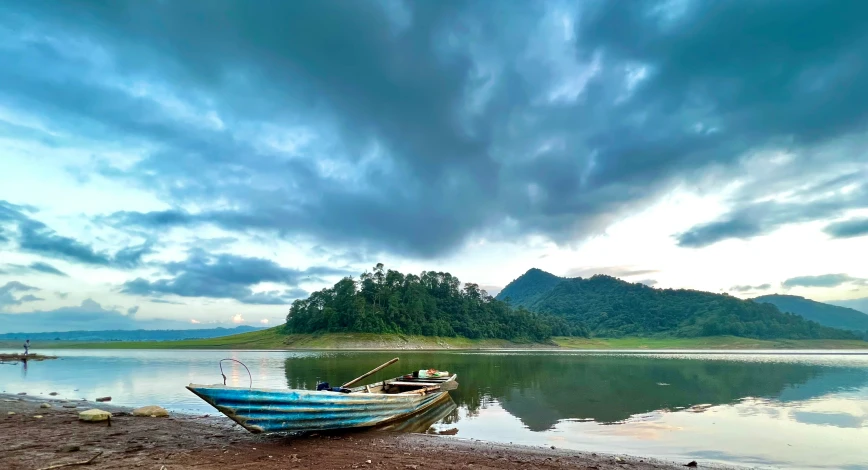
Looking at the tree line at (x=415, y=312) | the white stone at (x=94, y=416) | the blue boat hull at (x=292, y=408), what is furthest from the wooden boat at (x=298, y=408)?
the tree line at (x=415, y=312)

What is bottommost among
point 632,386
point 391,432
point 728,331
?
point 728,331

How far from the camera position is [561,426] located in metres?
18.8

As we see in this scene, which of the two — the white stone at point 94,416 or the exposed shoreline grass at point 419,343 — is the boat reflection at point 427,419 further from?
the exposed shoreline grass at point 419,343

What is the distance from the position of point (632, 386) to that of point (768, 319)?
7853 inches

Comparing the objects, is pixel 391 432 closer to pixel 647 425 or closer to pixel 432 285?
pixel 647 425

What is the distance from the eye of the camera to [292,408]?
13.0 m

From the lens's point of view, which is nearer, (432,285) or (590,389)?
(590,389)

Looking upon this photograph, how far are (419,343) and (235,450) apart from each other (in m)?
123

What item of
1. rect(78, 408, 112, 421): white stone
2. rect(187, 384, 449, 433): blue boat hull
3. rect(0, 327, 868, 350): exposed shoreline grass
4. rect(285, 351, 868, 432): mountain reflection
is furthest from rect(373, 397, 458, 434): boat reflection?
rect(0, 327, 868, 350): exposed shoreline grass

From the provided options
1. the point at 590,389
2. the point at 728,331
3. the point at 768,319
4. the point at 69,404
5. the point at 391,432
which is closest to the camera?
the point at 391,432

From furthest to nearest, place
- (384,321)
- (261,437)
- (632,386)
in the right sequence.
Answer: (384,321)
(632,386)
(261,437)

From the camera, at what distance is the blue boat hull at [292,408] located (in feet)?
39.2

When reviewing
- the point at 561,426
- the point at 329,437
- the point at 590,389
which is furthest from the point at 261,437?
the point at 590,389

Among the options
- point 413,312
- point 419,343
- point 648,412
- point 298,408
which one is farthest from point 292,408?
point 413,312
